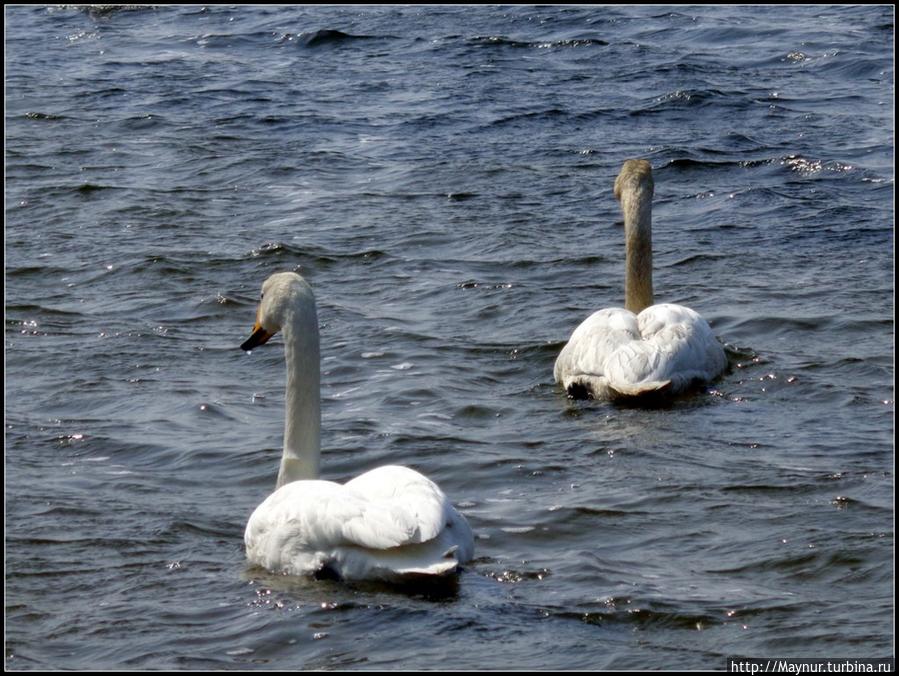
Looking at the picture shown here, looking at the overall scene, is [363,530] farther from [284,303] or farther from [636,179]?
[636,179]

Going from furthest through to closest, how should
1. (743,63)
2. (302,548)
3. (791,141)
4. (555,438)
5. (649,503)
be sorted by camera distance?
(743,63)
(791,141)
(555,438)
(649,503)
(302,548)

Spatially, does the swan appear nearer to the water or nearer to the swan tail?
the water

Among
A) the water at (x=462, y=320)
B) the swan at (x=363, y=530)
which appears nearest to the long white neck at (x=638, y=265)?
the water at (x=462, y=320)

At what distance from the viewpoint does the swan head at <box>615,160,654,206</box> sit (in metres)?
11.0

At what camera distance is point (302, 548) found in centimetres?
660

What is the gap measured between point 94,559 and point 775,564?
2.83 metres

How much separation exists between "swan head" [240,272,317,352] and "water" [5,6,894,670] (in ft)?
2.93

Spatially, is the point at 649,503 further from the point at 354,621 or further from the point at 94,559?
the point at 94,559

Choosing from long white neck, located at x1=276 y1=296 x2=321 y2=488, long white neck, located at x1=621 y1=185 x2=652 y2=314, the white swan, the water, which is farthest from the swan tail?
long white neck, located at x1=276 y1=296 x2=321 y2=488

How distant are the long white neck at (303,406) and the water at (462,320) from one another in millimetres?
384

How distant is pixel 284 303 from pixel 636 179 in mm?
4049

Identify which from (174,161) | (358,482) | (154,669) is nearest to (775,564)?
(358,482)

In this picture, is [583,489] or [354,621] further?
[583,489]

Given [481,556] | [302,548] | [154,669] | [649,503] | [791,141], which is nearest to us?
[154,669]
